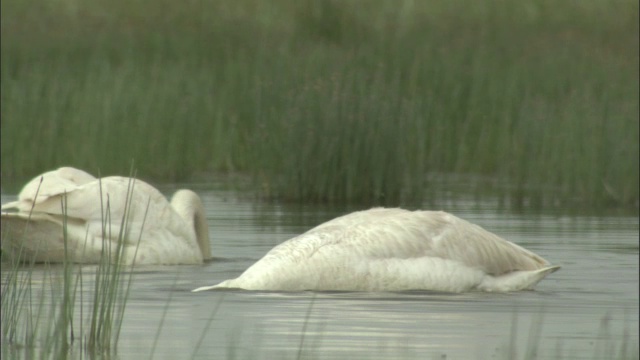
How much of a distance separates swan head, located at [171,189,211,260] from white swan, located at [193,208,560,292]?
1586mm

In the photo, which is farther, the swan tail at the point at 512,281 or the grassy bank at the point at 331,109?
the grassy bank at the point at 331,109

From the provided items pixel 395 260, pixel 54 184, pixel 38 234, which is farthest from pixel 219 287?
pixel 54 184

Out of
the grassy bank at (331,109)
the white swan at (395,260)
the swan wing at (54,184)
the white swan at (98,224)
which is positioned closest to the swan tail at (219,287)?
the white swan at (395,260)

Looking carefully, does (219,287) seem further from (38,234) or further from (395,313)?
(38,234)

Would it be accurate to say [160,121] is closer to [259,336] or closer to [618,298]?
[618,298]

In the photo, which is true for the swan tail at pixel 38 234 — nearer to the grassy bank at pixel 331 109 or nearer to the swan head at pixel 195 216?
the swan head at pixel 195 216

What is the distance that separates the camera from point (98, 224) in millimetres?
10961

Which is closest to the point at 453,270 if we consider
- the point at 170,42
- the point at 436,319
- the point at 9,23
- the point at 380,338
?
the point at 436,319

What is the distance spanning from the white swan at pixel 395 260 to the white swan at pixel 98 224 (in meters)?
1.27

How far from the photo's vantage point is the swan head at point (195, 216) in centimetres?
1145

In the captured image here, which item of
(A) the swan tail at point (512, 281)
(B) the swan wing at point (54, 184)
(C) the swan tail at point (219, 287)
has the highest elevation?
(B) the swan wing at point (54, 184)

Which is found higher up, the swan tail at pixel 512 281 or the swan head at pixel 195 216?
the swan head at pixel 195 216

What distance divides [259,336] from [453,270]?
2.25 m

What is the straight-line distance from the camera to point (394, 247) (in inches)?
381
